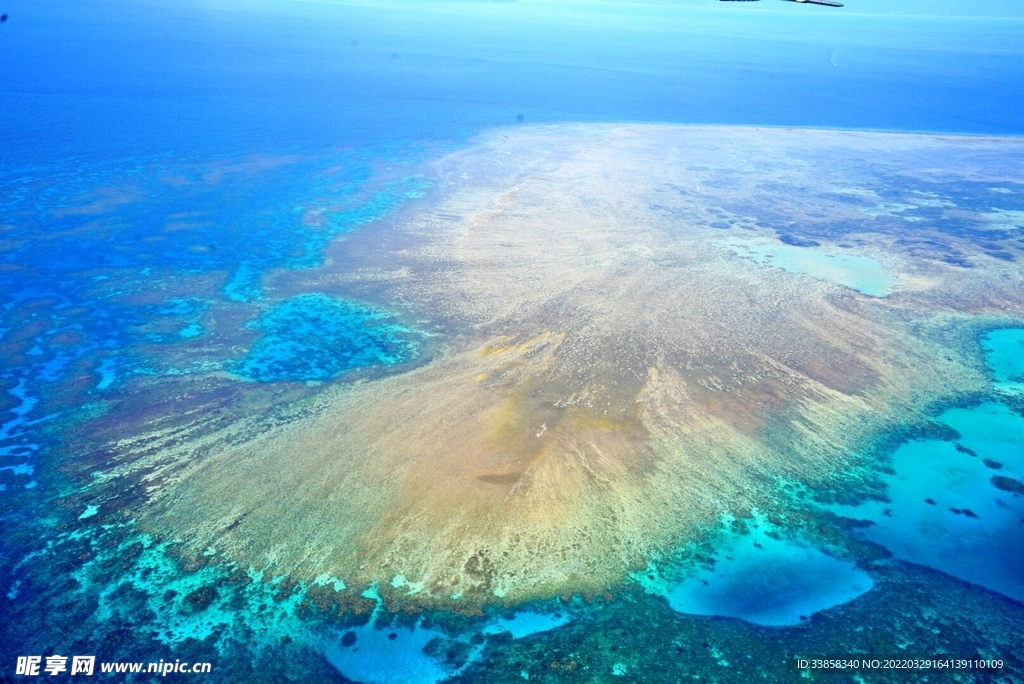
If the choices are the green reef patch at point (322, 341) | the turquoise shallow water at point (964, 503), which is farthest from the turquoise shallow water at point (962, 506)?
the green reef patch at point (322, 341)

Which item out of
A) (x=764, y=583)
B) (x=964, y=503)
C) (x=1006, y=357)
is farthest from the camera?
(x=1006, y=357)

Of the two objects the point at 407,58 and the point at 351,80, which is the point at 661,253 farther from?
the point at 407,58

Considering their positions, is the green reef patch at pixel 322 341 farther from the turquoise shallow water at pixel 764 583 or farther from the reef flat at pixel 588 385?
the turquoise shallow water at pixel 764 583

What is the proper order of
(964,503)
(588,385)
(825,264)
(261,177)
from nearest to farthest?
(964,503) < (588,385) < (825,264) < (261,177)

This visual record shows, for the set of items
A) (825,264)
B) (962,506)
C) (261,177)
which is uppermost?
(261,177)

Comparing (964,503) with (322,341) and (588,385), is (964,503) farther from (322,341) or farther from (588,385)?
(322,341)

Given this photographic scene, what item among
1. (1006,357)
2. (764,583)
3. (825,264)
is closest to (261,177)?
(825,264)
